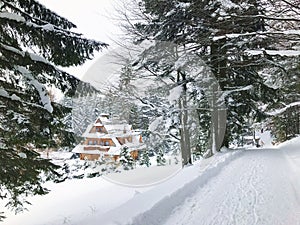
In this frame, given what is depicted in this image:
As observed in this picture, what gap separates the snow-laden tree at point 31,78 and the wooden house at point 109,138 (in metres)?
4.21

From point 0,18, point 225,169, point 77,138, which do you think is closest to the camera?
point 0,18

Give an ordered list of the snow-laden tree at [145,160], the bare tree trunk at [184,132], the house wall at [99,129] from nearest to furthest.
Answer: the bare tree trunk at [184,132] → the house wall at [99,129] → the snow-laden tree at [145,160]

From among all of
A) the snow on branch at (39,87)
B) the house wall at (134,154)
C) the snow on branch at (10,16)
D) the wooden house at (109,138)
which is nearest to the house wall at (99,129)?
the wooden house at (109,138)

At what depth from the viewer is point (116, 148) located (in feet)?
70.0

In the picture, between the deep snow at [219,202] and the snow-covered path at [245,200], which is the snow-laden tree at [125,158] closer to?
the deep snow at [219,202]

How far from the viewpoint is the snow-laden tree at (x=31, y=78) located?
14.8 feet

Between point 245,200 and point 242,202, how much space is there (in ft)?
0.45

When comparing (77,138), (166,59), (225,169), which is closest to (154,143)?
(166,59)

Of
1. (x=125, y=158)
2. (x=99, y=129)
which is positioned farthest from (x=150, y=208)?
(x=125, y=158)

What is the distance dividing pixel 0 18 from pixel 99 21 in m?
9.39

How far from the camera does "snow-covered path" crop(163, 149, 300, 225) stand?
4262 mm

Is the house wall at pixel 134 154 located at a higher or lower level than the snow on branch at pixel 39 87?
lower

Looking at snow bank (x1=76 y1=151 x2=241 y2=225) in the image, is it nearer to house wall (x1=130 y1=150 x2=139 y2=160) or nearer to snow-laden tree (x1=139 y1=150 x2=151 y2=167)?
snow-laden tree (x1=139 y1=150 x2=151 y2=167)

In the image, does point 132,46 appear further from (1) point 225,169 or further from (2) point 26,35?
(2) point 26,35
